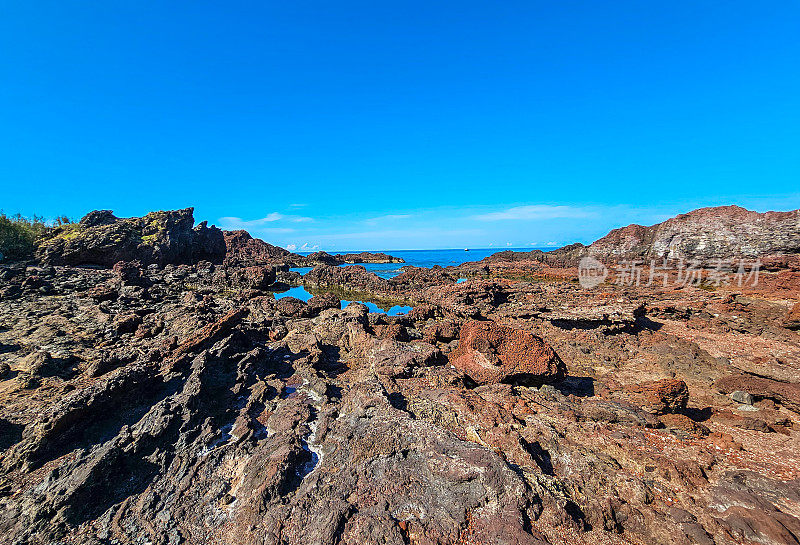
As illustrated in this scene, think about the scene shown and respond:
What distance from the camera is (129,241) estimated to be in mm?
32250

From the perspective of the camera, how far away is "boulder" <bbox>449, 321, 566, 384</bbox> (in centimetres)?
741

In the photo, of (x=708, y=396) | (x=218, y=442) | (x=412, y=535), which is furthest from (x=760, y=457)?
(x=218, y=442)

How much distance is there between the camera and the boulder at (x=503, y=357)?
24.3 feet

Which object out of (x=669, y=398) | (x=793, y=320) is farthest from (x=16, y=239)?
(x=793, y=320)

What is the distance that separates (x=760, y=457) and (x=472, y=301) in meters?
12.4

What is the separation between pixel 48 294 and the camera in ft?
56.1

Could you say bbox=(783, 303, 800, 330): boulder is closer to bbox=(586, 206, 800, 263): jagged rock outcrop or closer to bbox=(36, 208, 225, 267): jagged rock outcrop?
bbox=(586, 206, 800, 263): jagged rock outcrop

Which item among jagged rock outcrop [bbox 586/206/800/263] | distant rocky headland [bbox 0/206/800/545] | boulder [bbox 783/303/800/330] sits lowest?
distant rocky headland [bbox 0/206/800/545]

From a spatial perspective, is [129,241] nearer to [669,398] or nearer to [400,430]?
[400,430]

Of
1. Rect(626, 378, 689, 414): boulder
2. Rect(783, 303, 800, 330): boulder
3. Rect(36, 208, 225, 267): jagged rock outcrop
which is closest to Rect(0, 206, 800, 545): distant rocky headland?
Rect(626, 378, 689, 414): boulder

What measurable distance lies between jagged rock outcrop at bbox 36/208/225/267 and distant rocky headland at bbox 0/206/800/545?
21.4m

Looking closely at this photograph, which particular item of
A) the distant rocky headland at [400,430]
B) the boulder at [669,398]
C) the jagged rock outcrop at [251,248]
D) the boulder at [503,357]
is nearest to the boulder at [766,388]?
the distant rocky headland at [400,430]

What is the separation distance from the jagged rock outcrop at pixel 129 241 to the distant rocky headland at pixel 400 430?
21.4 metres

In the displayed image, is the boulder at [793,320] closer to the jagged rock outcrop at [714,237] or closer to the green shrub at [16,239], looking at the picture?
the jagged rock outcrop at [714,237]
